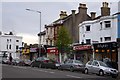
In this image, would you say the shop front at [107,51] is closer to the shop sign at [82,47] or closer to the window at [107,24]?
the shop sign at [82,47]

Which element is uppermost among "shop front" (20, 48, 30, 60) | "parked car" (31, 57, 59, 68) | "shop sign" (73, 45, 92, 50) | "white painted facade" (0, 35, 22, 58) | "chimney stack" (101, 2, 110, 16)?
"chimney stack" (101, 2, 110, 16)

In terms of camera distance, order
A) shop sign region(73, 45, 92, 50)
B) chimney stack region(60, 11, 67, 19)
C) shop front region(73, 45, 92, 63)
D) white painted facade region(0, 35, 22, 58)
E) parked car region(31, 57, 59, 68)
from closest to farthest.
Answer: parked car region(31, 57, 59, 68)
shop sign region(73, 45, 92, 50)
shop front region(73, 45, 92, 63)
chimney stack region(60, 11, 67, 19)
white painted facade region(0, 35, 22, 58)

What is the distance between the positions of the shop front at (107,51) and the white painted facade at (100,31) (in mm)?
1628

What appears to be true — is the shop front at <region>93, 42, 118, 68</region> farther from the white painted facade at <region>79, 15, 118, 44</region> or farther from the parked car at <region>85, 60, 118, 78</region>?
the parked car at <region>85, 60, 118, 78</region>

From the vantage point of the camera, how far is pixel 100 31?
48.5m

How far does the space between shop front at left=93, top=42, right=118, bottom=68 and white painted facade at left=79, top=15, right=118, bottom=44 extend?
1628 millimetres

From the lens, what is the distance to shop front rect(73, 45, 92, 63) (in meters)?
49.1

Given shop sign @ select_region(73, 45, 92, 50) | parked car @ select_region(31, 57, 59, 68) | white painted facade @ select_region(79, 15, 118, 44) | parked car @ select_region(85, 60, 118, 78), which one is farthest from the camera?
shop sign @ select_region(73, 45, 92, 50)

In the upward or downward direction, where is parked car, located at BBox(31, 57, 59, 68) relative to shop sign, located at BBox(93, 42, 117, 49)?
downward

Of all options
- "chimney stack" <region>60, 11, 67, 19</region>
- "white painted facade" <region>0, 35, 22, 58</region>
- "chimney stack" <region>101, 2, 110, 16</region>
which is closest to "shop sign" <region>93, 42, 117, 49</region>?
"chimney stack" <region>101, 2, 110, 16</region>

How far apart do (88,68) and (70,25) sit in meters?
29.7

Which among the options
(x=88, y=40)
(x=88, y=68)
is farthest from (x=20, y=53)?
(x=88, y=68)

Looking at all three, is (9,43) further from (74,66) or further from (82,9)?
(74,66)

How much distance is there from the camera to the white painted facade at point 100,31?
45.7 metres
